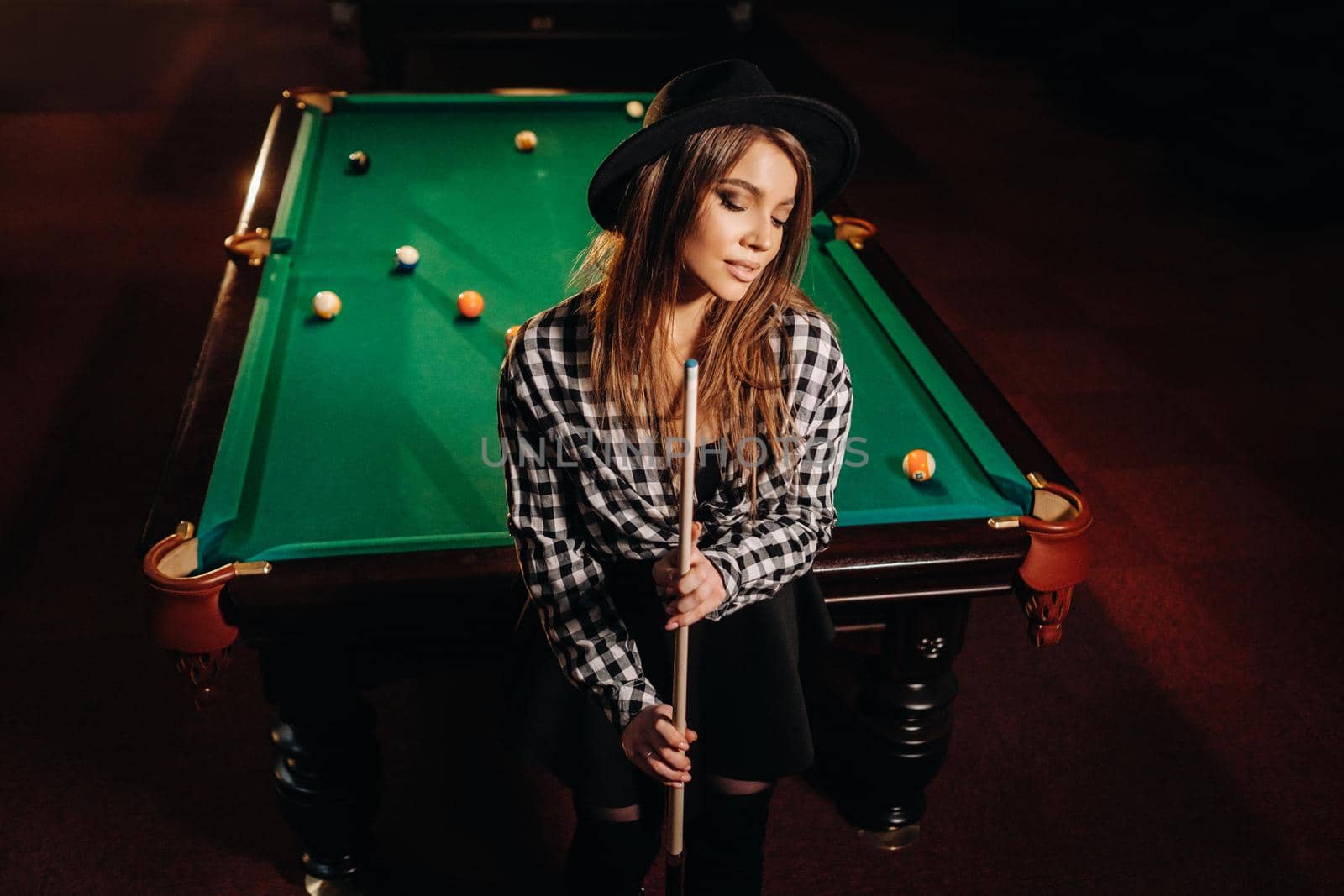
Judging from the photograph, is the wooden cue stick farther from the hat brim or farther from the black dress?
the hat brim

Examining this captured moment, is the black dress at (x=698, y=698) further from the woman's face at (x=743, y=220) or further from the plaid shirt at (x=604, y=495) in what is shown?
the woman's face at (x=743, y=220)

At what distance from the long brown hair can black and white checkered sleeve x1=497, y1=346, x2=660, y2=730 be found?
0.10 metres

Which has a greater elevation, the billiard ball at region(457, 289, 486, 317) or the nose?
the nose

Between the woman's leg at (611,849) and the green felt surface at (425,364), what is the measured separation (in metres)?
0.42

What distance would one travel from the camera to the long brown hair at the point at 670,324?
4.03ft

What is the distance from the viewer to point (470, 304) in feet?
Answer: 7.19

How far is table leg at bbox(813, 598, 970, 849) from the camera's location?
1.79 m

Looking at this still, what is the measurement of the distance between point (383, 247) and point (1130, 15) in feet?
17.4

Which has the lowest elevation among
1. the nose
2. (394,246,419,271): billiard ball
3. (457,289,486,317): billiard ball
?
(457,289,486,317): billiard ball

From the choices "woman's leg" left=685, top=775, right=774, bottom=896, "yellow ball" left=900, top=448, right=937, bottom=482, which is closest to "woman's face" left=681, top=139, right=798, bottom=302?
"yellow ball" left=900, top=448, right=937, bottom=482

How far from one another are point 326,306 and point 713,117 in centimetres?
127

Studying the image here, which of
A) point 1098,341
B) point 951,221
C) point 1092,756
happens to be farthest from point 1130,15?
point 1092,756

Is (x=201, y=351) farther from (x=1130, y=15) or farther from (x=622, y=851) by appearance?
(x=1130, y=15)

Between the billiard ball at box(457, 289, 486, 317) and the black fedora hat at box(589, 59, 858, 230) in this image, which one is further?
the billiard ball at box(457, 289, 486, 317)
